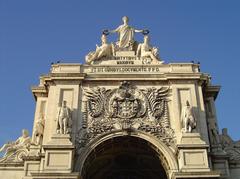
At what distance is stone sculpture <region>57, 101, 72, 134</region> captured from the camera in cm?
2158

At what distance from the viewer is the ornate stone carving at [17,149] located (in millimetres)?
22688

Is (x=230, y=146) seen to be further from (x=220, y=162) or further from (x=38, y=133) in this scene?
(x=38, y=133)

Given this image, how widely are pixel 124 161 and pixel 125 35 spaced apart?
809 cm

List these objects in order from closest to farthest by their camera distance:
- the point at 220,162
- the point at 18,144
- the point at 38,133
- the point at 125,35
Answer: the point at 220,162, the point at 38,133, the point at 18,144, the point at 125,35

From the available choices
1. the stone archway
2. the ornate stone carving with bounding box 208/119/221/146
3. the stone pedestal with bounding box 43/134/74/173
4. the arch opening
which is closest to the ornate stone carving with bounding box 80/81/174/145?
the stone archway

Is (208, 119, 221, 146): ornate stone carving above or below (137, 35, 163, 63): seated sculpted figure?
below

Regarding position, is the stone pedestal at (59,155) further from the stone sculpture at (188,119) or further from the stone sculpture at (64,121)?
the stone sculpture at (188,119)

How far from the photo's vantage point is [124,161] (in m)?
25.3

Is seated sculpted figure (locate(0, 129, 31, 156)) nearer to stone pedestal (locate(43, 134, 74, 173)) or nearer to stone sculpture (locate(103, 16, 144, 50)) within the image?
stone pedestal (locate(43, 134, 74, 173))

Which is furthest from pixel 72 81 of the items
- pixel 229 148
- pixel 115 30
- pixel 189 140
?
pixel 229 148

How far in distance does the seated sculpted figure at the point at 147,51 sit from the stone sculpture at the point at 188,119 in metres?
→ 4.29

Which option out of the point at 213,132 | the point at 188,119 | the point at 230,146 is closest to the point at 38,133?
the point at 188,119

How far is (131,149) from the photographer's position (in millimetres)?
23922

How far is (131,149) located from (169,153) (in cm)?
319
